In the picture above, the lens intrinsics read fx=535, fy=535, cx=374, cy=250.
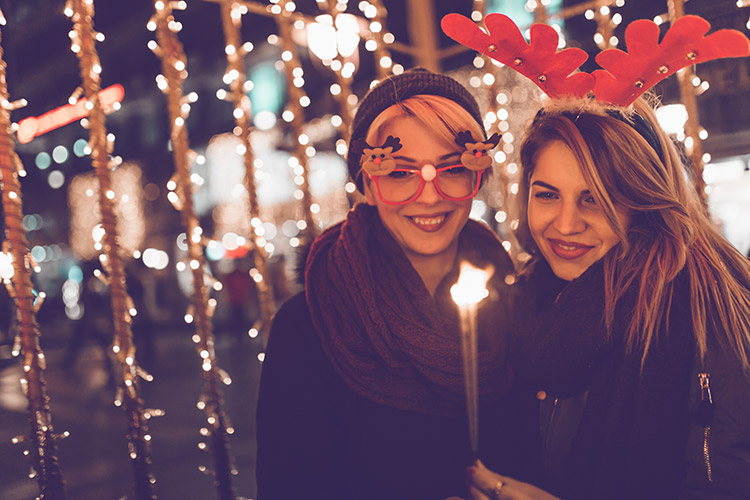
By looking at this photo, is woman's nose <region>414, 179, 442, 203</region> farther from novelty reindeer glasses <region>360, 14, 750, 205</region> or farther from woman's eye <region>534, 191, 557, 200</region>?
woman's eye <region>534, 191, 557, 200</region>

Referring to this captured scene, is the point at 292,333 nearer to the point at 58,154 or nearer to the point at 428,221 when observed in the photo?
the point at 428,221

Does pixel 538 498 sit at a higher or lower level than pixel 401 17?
lower

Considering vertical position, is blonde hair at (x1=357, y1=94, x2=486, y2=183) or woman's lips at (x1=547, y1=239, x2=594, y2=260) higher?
blonde hair at (x1=357, y1=94, x2=486, y2=183)

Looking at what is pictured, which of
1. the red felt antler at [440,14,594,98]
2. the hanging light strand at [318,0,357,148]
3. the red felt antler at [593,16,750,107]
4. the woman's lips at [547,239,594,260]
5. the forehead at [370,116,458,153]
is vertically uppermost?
the hanging light strand at [318,0,357,148]

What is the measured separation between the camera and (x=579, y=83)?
170 centimetres

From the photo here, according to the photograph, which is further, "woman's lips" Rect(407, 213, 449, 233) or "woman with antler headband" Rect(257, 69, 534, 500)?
"woman's lips" Rect(407, 213, 449, 233)

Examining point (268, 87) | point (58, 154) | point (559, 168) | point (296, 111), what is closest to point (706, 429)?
point (559, 168)

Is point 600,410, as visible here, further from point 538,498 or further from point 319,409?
point 319,409

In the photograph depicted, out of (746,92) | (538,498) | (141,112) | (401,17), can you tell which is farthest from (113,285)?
(141,112)

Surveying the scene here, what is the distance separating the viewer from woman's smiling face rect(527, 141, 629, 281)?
5.23 feet

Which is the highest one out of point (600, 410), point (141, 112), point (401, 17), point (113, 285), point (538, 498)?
point (141, 112)

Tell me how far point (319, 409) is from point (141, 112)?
18.9 meters

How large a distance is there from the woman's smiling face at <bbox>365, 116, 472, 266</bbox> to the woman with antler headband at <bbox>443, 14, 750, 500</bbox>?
269mm

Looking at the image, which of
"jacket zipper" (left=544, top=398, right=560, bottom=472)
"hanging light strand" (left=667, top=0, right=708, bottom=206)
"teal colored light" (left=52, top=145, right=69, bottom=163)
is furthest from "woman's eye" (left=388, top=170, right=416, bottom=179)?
"hanging light strand" (left=667, top=0, right=708, bottom=206)
